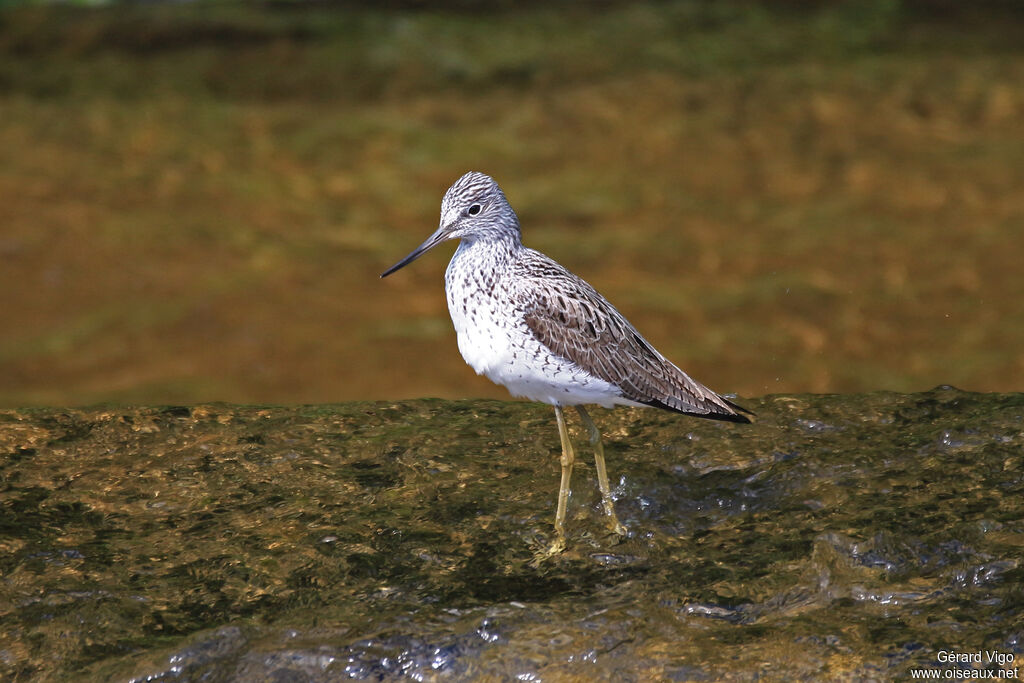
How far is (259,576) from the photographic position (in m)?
4.62

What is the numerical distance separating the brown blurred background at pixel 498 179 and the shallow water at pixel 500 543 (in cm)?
182

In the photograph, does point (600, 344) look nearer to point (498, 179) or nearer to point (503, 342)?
point (503, 342)

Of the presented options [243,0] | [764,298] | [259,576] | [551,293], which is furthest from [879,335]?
[243,0]

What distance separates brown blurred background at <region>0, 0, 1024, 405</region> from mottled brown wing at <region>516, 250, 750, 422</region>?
2.76m

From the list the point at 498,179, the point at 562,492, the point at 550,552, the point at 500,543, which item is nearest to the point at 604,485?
the point at 562,492

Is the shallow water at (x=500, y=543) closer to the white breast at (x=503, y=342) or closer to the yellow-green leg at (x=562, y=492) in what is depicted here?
the yellow-green leg at (x=562, y=492)

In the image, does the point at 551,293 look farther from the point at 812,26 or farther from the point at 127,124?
the point at 812,26

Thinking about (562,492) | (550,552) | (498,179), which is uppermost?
(498,179)

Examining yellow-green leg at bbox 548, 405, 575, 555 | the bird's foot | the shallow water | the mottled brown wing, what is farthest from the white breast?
the shallow water

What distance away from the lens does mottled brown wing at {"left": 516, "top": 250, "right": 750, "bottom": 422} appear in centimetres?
463

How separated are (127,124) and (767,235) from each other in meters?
6.10

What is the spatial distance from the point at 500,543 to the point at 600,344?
3.01 feet

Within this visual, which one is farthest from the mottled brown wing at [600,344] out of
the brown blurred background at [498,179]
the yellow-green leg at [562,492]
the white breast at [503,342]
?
the brown blurred background at [498,179]

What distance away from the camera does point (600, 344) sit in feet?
15.5
